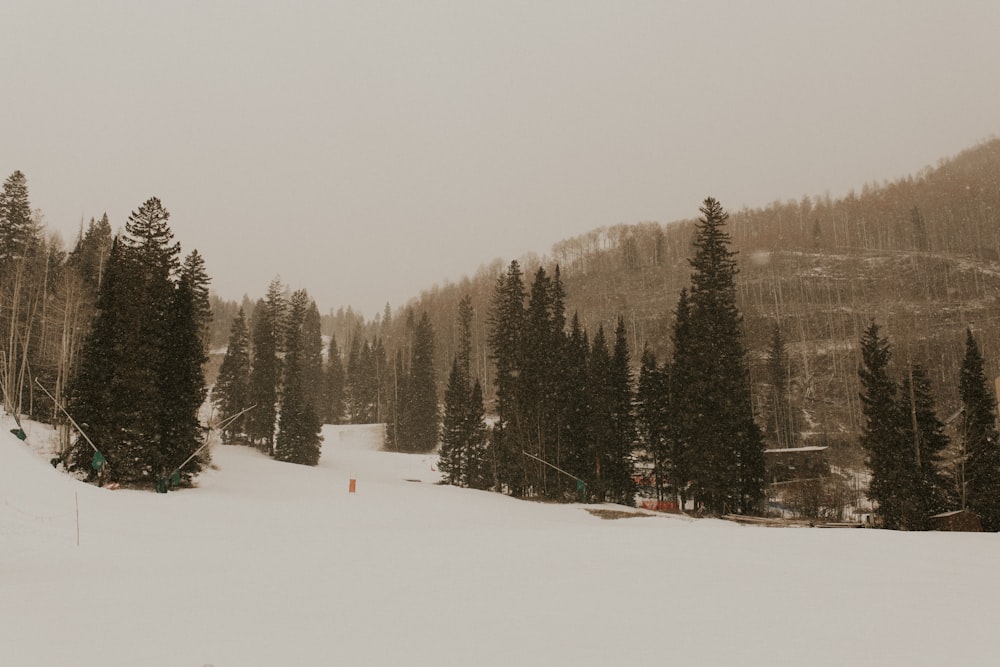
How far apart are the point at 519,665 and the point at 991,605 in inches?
240

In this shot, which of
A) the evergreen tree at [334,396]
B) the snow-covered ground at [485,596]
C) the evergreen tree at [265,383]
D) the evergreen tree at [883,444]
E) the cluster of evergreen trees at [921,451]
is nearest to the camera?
the snow-covered ground at [485,596]

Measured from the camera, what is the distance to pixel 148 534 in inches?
555

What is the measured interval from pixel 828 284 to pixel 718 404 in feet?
285

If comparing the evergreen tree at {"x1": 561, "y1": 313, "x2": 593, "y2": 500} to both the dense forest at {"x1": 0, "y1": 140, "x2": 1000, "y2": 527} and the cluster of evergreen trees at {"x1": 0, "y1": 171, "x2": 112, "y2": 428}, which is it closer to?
the dense forest at {"x1": 0, "y1": 140, "x2": 1000, "y2": 527}

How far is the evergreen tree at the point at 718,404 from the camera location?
3191 centimetres

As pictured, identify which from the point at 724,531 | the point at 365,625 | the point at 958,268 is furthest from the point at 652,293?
the point at 365,625

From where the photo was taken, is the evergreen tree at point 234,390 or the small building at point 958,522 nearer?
the small building at point 958,522

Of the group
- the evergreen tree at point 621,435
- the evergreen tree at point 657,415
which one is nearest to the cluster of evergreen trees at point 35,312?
the evergreen tree at point 621,435

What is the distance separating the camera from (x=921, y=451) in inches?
1341

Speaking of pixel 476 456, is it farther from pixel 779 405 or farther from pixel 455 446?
pixel 779 405

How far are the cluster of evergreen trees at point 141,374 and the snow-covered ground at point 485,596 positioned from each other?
12.4 m

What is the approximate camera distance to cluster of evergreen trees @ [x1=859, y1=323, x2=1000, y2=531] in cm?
3162

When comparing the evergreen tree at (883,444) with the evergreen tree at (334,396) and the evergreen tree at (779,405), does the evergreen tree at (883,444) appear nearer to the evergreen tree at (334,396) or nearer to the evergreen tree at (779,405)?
the evergreen tree at (779,405)

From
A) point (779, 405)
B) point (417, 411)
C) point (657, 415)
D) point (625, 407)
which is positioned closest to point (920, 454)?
point (657, 415)
